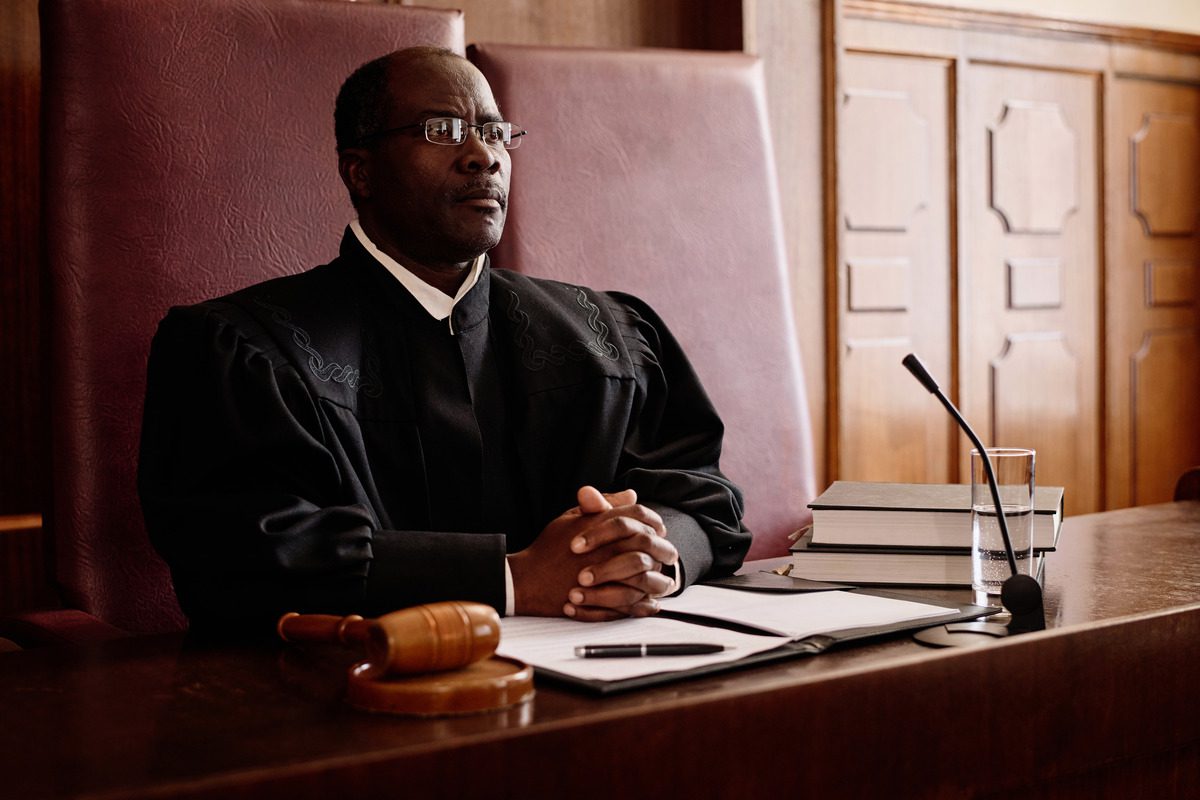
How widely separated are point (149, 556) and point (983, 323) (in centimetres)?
330

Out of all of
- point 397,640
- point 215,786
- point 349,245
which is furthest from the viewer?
point 349,245

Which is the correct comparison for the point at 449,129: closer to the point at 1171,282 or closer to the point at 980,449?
the point at 980,449

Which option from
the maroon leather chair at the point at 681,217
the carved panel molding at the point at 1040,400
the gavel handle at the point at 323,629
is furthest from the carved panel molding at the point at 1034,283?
the gavel handle at the point at 323,629

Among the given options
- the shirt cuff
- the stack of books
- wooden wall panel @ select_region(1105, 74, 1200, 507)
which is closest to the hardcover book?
the stack of books

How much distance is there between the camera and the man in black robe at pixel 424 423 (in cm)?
148

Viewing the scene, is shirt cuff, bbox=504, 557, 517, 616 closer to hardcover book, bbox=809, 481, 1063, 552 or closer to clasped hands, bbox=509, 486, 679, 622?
clasped hands, bbox=509, 486, 679, 622

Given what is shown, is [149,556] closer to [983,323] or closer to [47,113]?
[47,113]

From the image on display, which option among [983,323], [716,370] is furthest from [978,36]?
[716,370]

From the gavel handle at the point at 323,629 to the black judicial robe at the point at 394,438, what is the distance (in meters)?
0.17

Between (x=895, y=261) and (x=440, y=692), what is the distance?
3.47 m

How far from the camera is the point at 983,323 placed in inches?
181

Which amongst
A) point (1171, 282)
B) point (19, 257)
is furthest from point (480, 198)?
point (1171, 282)

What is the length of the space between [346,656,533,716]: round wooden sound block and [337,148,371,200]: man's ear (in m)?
1.07

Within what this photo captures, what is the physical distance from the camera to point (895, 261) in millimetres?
4266
